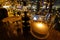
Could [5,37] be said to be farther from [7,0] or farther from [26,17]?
[7,0]

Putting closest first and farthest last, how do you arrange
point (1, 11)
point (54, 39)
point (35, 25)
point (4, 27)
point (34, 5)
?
point (35, 25) < point (54, 39) < point (4, 27) < point (1, 11) < point (34, 5)

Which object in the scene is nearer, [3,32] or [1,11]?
[3,32]

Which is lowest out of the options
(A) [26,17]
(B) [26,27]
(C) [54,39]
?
(C) [54,39]

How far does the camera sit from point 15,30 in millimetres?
1886

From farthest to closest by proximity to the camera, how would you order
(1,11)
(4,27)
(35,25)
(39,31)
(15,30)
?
(1,11) < (4,27) < (15,30) < (35,25) < (39,31)

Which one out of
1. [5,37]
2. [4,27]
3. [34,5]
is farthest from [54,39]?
[34,5]

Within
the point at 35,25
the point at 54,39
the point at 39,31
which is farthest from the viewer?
the point at 54,39

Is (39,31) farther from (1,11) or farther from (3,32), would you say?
(1,11)

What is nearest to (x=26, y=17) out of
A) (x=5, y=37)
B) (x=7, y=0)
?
(x=5, y=37)

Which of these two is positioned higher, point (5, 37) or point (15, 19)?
point (15, 19)

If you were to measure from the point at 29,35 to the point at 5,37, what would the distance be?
1.08 ft

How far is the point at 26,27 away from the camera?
68.9 inches

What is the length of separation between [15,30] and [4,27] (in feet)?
0.82

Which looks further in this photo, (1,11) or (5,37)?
(1,11)
